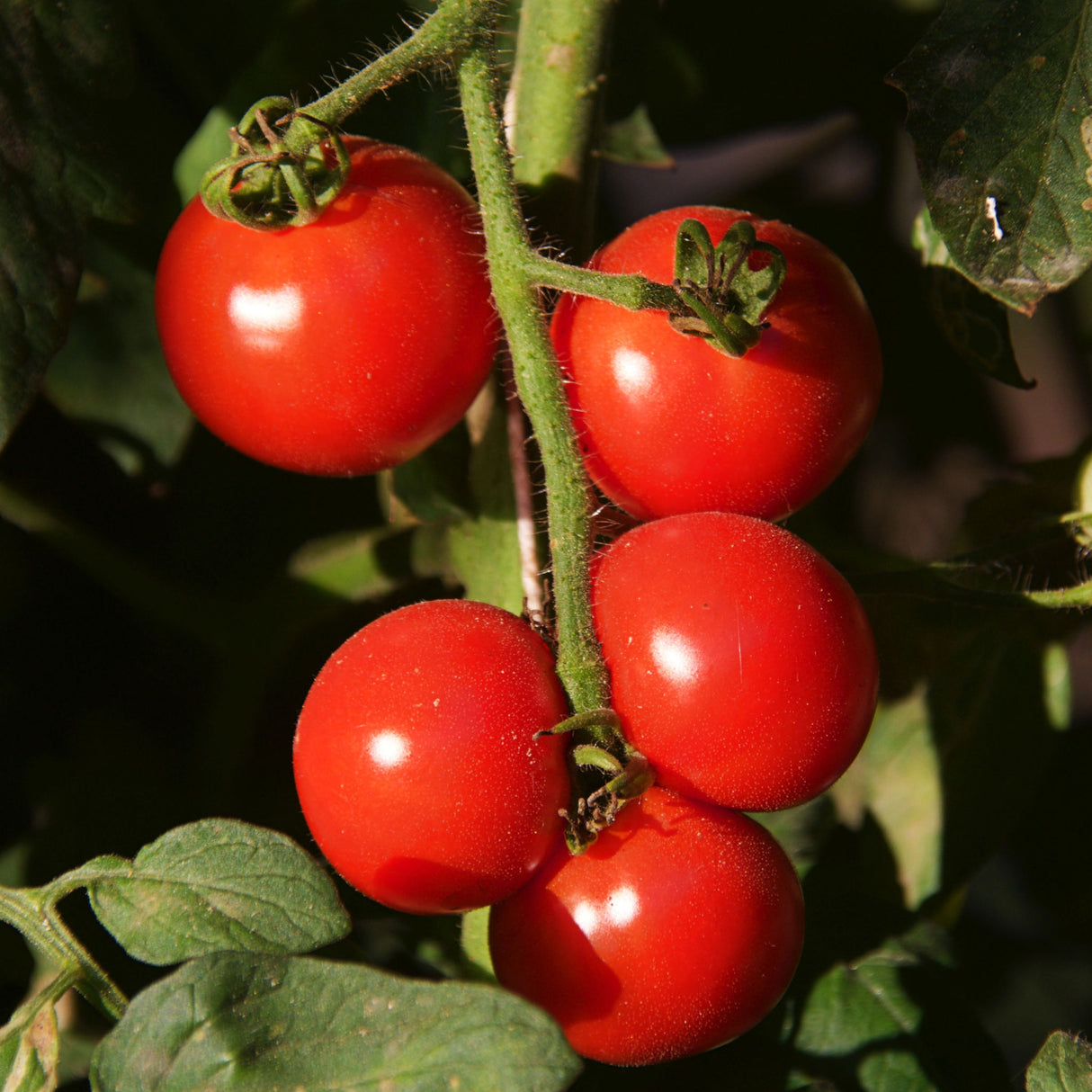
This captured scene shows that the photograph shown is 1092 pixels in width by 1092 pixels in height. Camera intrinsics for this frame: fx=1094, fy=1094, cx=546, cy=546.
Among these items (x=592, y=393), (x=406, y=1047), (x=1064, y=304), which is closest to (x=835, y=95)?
(x=1064, y=304)

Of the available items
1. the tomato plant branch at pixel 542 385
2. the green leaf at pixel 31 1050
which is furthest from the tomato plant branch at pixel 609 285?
the green leaf at pixel 31 1050

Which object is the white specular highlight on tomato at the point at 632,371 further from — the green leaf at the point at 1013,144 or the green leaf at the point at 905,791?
the green leaf at the point at 905,791

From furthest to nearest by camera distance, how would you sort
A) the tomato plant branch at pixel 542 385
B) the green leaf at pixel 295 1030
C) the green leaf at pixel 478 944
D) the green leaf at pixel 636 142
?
the green leaf at pixel 636 142, the green leaf at pixel 478 944, the tomato plant branch at pixel 542 385, the green leaf at pixel 295 1030

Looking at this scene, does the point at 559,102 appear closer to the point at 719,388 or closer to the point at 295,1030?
the point at 719,388

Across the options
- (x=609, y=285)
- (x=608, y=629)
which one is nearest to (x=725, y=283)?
(x=609, y=285)

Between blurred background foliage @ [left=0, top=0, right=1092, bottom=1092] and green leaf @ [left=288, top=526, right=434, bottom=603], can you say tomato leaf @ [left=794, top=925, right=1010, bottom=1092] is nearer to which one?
blurred background foliage @ [left=0, top=0, right=1092, bottom=1092]

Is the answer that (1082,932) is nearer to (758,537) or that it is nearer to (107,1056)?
(758,537)

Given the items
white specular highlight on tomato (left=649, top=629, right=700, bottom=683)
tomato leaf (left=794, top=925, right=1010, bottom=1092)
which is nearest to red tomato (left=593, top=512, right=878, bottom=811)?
white specular highlight on tomato (left=649, top=629, right=700, bottom=683)
